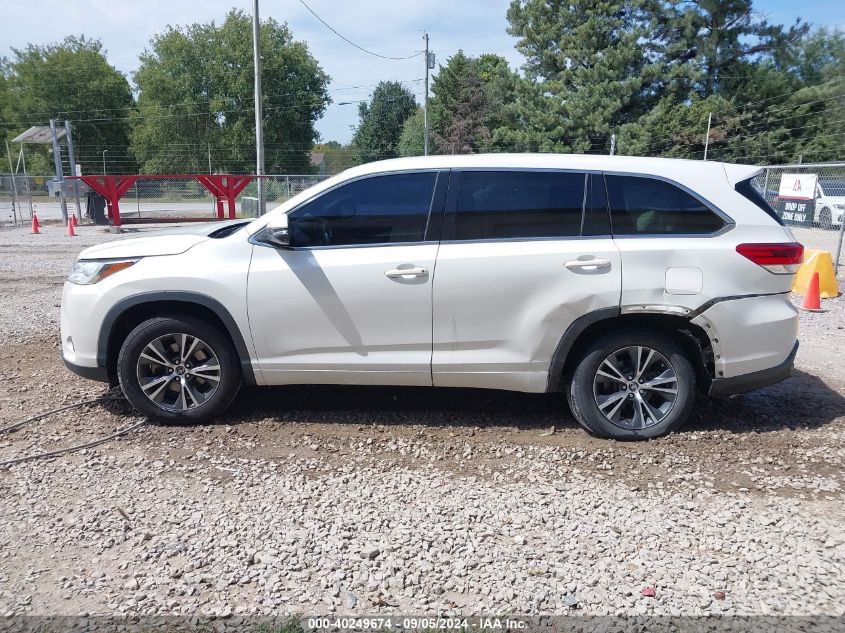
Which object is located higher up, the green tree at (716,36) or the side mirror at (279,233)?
the green tree at (716,36)

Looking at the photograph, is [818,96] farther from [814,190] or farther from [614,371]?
[614,371]

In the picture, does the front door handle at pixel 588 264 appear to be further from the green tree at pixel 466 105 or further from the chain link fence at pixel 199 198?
the green tree at pixel 466 105

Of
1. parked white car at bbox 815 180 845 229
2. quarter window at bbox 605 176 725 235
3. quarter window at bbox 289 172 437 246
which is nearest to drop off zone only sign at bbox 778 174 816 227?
parked white car at bbox 815 180 845 229

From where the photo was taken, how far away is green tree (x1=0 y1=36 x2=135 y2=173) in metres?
61.2

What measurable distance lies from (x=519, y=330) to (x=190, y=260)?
2.22m

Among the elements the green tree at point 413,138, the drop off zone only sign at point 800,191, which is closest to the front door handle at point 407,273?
the drop off zone only sign at point 800,191

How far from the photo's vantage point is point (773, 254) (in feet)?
13.1

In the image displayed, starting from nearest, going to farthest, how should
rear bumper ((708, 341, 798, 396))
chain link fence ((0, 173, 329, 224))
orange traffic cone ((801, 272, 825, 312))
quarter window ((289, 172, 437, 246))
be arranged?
1. rear bumper ((708, 341, 798, 396))
2. quarter window ((289, 172, 437, 246))
3. orange traffic cone ((801, 272, 825, 312))
4. chain link fence ((0, 173, 329, 224))

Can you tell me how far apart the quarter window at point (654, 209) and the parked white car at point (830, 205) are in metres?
16.6

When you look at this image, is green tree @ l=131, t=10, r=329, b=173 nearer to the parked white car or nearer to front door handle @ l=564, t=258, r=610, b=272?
the parked white car

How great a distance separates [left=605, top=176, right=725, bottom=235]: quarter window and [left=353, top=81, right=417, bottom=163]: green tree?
63.4 m

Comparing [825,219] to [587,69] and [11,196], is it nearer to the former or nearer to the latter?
[587,69]

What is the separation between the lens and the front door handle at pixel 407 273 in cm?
405

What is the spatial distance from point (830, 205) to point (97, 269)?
791 inches
